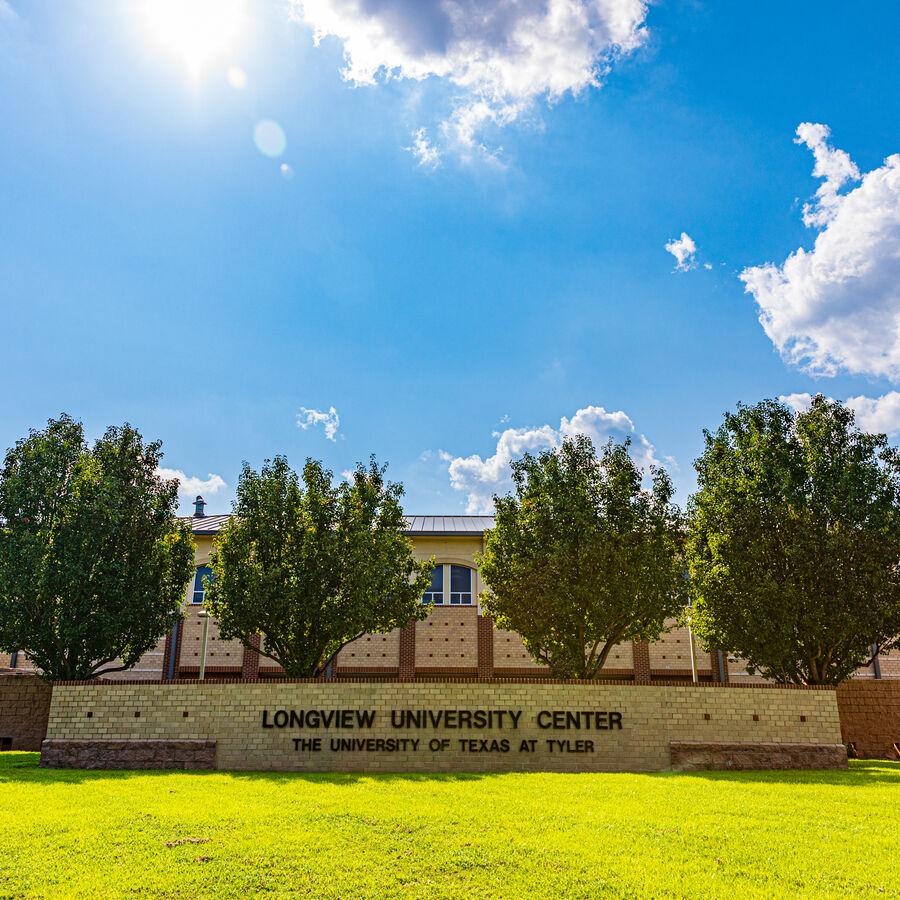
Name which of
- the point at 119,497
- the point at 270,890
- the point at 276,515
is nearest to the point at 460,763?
the point at 276,515

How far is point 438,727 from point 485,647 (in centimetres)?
1495

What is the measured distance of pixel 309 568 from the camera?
81.0 feet

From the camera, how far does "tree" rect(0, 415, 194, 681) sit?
2402 centimetres

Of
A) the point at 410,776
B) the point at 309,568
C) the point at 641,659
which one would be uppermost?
the point at 309,568

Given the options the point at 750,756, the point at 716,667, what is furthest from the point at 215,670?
the point at 750,756

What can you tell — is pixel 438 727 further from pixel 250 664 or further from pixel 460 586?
pixel 250 664

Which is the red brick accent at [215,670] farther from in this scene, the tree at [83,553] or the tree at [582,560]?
the tree at [582,560]

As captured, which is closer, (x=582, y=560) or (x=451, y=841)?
(x=451, y=841)

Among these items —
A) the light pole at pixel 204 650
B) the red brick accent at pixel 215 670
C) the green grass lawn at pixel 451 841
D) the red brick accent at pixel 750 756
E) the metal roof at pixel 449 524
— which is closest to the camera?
the green grass lawn at pixel 451 841

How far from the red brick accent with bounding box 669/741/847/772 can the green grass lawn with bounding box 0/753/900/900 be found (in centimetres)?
442

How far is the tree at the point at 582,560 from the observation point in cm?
2405

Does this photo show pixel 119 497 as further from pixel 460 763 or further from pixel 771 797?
pixel 771 797

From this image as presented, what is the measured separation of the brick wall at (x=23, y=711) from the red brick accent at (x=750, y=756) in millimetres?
21433

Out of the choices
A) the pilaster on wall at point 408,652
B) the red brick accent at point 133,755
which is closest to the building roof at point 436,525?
the pilaster on wall at point 408,652
